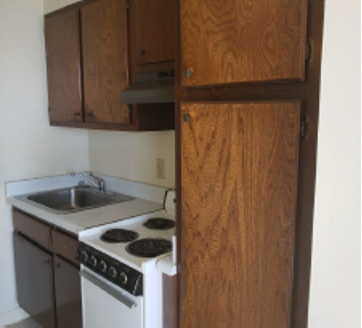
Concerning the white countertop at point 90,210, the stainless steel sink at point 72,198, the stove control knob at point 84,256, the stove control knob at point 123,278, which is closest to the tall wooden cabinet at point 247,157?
the stove control knob at point 123,278

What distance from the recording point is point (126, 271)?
1538 millimetres

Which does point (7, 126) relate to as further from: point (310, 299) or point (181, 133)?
point (310, 299)

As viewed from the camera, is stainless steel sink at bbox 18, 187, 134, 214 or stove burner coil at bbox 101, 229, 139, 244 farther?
stainless steel sink at bbox 18, 187, 134, 214

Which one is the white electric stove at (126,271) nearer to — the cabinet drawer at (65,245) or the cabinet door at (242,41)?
the cabinet drawer at (65,245)

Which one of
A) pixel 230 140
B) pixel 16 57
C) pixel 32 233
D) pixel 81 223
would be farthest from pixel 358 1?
pixel 16 57

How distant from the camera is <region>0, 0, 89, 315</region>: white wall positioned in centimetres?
243

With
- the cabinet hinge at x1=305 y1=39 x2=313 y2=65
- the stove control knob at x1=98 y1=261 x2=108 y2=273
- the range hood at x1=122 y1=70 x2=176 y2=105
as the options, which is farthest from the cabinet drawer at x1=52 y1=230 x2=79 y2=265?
the cabinet hinge at x1=305 y1=39 x2=313 y2=65

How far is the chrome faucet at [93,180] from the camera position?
272 cm

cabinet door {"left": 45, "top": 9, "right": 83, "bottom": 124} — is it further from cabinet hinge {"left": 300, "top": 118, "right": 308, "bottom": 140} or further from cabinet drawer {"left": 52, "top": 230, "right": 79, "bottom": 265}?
cabinet hinge {"left": 300, "top": 118, "right": 308, "bottom": 140}

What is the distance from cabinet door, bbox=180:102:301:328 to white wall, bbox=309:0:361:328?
0.40 feet

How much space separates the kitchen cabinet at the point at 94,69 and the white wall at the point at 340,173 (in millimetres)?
1213

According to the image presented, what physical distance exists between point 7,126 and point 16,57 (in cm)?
48

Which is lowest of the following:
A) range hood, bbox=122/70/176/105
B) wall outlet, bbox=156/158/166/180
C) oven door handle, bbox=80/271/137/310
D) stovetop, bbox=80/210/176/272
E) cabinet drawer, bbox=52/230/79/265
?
oven door handle, bbox=80/271/137/310

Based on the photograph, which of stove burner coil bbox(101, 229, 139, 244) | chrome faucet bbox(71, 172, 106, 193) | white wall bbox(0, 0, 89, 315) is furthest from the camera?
chrome faucet bbox(71, 172, 106, 193)
